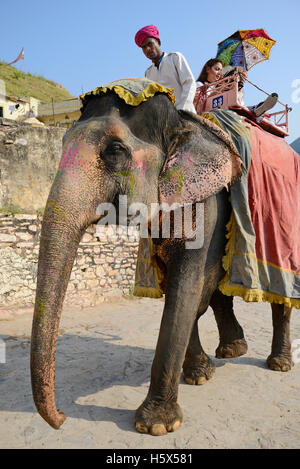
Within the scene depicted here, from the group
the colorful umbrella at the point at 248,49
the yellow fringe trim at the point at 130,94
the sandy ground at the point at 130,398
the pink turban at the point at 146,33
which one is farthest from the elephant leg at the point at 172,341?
the colorful umbrella at the point at 248,49

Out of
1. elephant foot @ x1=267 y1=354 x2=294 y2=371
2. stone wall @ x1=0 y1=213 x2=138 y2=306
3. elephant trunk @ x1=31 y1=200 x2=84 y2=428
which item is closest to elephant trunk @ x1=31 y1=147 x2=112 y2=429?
elephant trunk @ x1=31 y1=200 x2=84 y2=428

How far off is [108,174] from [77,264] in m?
4.89

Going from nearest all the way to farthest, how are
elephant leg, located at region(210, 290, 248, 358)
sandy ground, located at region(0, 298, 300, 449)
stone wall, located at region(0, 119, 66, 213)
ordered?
sandy ground, located at region(0, 298, 300, 449), elephant leg, located at region(210, 290, 248, 358), stone wall, located at region(0, 119, 66, 213)

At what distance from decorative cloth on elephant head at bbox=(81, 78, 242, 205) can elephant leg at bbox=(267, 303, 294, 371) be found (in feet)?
5.63

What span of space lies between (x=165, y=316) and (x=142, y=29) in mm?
2259

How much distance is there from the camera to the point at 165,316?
7.88ft

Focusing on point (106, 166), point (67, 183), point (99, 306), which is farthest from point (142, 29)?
point (99, 306)

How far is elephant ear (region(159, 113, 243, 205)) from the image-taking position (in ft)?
7.24

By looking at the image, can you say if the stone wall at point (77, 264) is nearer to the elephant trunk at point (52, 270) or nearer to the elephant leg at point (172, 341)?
the elephant leg at point (172, 341)

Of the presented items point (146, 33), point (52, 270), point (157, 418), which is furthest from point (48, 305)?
point (146, 33)

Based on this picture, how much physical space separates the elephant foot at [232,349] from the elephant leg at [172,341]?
1411 millimetres

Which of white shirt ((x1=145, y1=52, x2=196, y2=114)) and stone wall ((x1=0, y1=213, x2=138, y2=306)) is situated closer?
white shirt ((x1=145, y1=52, x2=196, y2=114))

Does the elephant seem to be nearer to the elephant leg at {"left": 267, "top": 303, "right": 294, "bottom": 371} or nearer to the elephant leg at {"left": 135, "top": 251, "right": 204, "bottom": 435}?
the elephant leg at {"left": 135, "top": 251, "right": 204, "bottom": 435}
